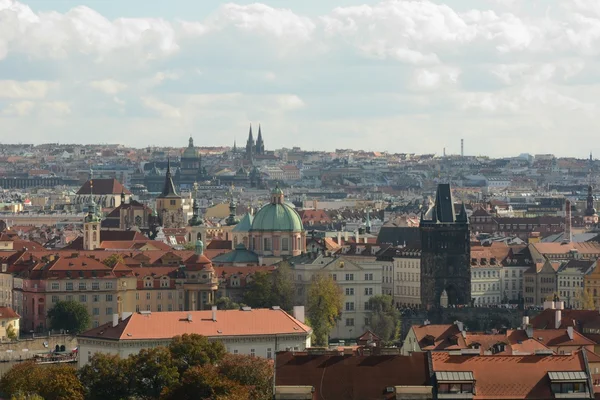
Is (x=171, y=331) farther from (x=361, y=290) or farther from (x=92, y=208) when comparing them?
(x=92, y=208)

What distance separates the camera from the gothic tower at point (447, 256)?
10800cm

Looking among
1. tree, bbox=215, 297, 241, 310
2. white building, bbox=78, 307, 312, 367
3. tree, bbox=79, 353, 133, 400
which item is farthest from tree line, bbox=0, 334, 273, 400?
tree, bbox=215, 297, 241, 310

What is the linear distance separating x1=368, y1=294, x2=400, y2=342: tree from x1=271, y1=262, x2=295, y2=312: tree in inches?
135

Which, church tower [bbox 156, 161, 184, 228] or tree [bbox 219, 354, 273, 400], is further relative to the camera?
church tower [bbox 156, 161, 184, 228]

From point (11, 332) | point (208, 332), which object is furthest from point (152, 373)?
point (11, 332)

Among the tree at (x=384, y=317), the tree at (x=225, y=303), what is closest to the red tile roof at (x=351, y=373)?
the tree at (x=384, y=317)

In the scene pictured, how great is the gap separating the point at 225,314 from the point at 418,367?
28300 millimetres

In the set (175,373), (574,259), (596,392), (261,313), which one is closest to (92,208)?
(574,259)

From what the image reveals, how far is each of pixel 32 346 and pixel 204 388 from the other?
38.4 m

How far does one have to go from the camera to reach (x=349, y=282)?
337 ft

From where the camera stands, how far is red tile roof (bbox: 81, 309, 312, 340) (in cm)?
6950

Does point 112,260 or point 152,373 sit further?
point 112,260

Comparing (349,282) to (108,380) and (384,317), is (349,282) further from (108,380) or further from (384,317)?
(108,380)

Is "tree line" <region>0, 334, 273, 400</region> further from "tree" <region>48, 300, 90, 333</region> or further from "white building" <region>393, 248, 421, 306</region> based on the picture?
"white building" <region>393, 248, 421, 306</region>
